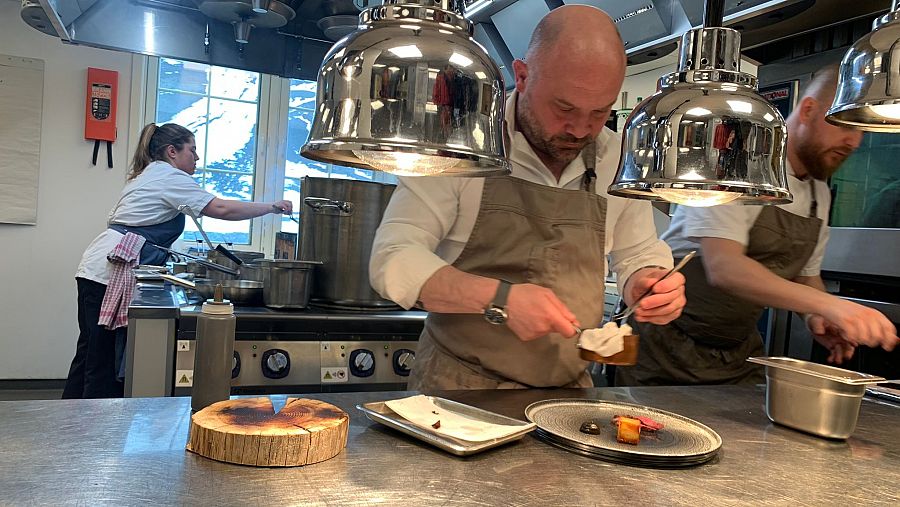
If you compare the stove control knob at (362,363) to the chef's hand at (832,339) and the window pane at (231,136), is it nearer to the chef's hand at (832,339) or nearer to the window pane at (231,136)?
the chef's hand at (832,339)

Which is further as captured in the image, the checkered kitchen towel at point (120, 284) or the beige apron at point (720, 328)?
the checkered kitchen towel at point (120, 284)

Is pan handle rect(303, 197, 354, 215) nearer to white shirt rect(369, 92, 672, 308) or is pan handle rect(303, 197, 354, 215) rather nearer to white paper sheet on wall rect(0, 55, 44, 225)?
white shirt rect(369, 92, 672, 308)

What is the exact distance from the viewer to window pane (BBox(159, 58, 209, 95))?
5215 millimetres

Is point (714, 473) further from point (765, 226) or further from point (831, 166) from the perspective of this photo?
point (831, 166)

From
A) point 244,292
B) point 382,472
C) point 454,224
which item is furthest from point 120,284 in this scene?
point 382,472

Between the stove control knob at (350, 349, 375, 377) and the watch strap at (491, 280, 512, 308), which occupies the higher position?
the watch strap at (491, 280, 512, 308)

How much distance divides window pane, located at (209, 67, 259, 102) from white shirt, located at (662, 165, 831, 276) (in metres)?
4.01

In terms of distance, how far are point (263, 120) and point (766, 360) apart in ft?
15.4

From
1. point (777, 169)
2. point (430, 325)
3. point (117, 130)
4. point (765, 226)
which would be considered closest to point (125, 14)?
point (117, 130)

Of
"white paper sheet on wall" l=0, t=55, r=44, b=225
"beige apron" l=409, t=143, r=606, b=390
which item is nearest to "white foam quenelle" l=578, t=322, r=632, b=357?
"beige apron" l=409, t=143, r=606, b=390

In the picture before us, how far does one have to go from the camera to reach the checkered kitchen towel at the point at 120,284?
344 centimetres

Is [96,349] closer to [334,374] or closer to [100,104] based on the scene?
[334,374]

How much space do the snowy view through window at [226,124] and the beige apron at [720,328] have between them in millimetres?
3425

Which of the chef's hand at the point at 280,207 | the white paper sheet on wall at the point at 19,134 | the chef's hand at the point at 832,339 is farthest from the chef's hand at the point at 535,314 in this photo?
the white paper sheet on wall at the point at 19,134
